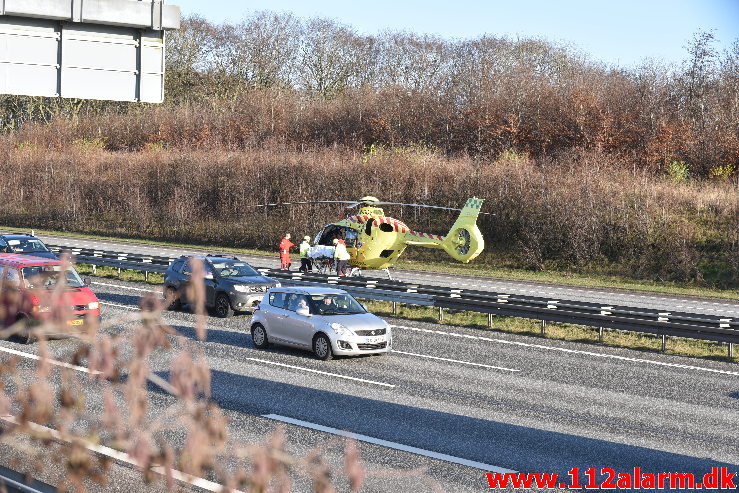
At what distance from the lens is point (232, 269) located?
26.5m

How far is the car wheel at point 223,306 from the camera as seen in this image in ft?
83.6

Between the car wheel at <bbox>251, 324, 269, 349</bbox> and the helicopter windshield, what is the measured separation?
1188 cm

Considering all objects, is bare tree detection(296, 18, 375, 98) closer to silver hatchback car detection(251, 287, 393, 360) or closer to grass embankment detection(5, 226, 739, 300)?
grass embankment detection(5, 226, 739, 300)

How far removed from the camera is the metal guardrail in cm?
2156

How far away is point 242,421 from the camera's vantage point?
46.3 ft

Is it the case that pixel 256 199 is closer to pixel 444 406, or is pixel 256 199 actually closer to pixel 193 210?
pixel 193 210

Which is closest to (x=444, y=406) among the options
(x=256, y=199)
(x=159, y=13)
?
(x=159, y=13)

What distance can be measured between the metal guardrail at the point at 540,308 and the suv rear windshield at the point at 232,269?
318cm

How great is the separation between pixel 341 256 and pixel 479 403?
55.5ft

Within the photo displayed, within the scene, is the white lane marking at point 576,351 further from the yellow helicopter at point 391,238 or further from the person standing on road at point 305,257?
the person standing on road at point 305,257

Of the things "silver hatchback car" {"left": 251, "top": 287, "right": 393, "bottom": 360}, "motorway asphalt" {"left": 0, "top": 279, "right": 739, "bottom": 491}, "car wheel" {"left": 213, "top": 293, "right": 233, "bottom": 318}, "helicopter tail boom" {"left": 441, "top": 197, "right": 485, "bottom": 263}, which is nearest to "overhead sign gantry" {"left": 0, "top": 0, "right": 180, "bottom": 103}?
"motorway asphalt" {"left": 0, "top": 279, "right": 739, "bottom": 491}

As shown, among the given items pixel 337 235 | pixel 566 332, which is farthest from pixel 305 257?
pixel 566 332

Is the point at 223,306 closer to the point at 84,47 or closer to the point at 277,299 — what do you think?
the point at 277,299

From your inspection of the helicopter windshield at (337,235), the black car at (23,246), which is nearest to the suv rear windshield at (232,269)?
the helicopter windshield at (337,235)
